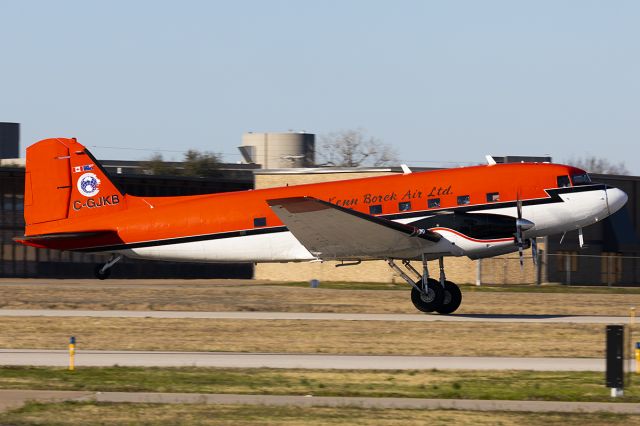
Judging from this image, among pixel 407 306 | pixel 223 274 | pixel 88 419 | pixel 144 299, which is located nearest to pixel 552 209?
pixel 407 306

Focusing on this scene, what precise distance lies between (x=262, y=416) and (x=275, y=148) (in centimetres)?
8975

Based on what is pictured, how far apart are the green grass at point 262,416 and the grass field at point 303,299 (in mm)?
18075

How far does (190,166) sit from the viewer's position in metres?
88.8

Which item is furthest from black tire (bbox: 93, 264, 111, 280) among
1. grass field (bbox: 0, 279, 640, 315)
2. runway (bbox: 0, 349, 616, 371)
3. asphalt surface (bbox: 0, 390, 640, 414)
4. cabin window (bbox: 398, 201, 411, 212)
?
asphalt surface (bbox: 0, 390, 640, 414)

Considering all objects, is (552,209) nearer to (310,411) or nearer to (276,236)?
(276,236)

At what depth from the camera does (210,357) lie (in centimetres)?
2203

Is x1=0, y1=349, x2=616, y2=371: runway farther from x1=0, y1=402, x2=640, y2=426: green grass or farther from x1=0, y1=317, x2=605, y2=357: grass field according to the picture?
x1=0, y1=402, x2=640, y2=426: green grass

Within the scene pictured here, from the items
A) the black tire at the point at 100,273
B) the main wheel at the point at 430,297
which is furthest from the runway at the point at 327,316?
the black tire at the point at 100,273

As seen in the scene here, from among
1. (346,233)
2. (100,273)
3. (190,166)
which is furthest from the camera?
(190,166)

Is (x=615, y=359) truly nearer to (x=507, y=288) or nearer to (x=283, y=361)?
(x=283, y=361)

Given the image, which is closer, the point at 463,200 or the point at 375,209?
the point at 463,200

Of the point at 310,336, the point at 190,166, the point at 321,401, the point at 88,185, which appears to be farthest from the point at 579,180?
the point at 190,166

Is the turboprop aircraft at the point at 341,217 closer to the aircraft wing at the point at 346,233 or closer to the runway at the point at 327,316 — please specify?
the aircraft wing at the point at 346,233

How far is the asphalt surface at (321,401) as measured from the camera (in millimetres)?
15117
